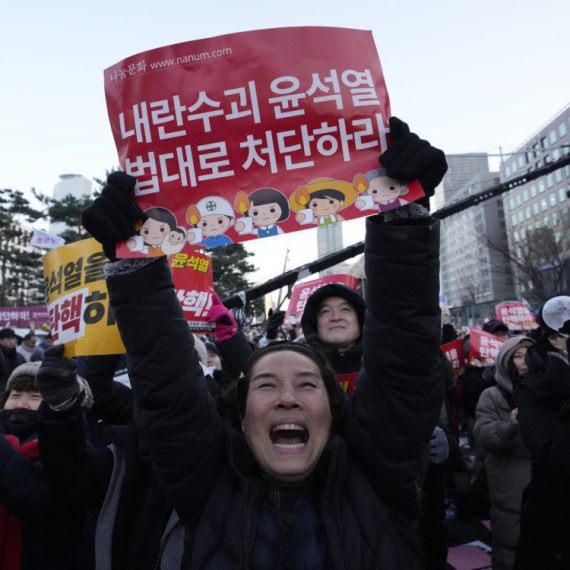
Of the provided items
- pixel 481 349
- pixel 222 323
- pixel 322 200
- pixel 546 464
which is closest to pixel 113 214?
pixel 322 200

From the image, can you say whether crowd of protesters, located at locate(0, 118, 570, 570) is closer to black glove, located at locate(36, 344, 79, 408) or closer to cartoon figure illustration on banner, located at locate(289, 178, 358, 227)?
black glove, located at locate(36, 344, 79, 408)

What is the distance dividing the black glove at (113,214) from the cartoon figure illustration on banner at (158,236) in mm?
26

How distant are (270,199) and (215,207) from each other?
19 centimetres

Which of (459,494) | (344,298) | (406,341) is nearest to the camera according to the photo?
(406,341)

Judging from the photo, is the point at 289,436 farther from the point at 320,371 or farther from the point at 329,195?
the point at 329,195

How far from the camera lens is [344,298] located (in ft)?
9.30

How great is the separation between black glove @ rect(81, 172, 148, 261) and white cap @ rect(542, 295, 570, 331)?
7.00 ft

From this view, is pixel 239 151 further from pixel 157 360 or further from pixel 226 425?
pixel 226 425

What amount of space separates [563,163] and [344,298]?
1095 cm

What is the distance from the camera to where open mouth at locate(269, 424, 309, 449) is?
4.92 ft

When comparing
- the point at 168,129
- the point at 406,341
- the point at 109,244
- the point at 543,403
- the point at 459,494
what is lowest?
the point at 459,494

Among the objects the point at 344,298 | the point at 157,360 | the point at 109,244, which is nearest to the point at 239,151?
the point at 109,244

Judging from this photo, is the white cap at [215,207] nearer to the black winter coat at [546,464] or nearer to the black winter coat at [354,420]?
the black winter coat at [354,420]

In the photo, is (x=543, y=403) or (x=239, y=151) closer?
(x=239, y=151)
